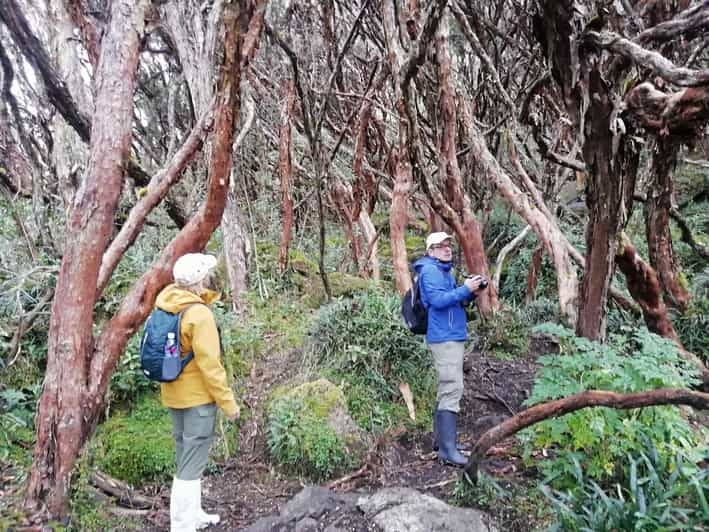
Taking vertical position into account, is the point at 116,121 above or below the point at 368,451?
above

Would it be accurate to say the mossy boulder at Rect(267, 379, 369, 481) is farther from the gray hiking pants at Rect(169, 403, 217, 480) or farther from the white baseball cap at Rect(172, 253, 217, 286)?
the white baseball cap at Rect(172, 253, 217, 286)

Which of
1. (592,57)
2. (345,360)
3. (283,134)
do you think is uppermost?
(283,134)

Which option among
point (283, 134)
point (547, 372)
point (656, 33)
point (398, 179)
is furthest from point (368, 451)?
point (283, 134)

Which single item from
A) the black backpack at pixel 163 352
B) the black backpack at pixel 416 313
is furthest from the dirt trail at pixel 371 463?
the black backpack at pixel 163 352

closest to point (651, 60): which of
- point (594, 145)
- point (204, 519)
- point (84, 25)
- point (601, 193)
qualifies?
point (594, 145)

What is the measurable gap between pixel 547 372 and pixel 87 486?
339 centimetres

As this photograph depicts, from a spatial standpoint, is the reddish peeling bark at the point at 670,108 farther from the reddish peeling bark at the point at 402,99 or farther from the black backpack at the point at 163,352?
the black backpack at the point at 163,352

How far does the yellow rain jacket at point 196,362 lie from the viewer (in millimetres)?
3150

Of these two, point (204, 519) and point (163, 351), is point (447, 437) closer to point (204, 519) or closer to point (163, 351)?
point (204, 519)

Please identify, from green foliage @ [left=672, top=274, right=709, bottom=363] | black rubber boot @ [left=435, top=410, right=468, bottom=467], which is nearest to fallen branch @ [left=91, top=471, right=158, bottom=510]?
black rubber boot @ [left=435, top=410, right=468, bottom=467]

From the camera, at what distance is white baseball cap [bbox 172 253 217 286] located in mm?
3270

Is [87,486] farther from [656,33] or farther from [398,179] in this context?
[656,33]

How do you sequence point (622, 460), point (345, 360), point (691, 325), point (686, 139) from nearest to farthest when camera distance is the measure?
1. point (622, 460)
2. point (686, 139)
3. point (345, 360)
4. point (691, 325)

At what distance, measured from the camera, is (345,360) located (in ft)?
18.0
